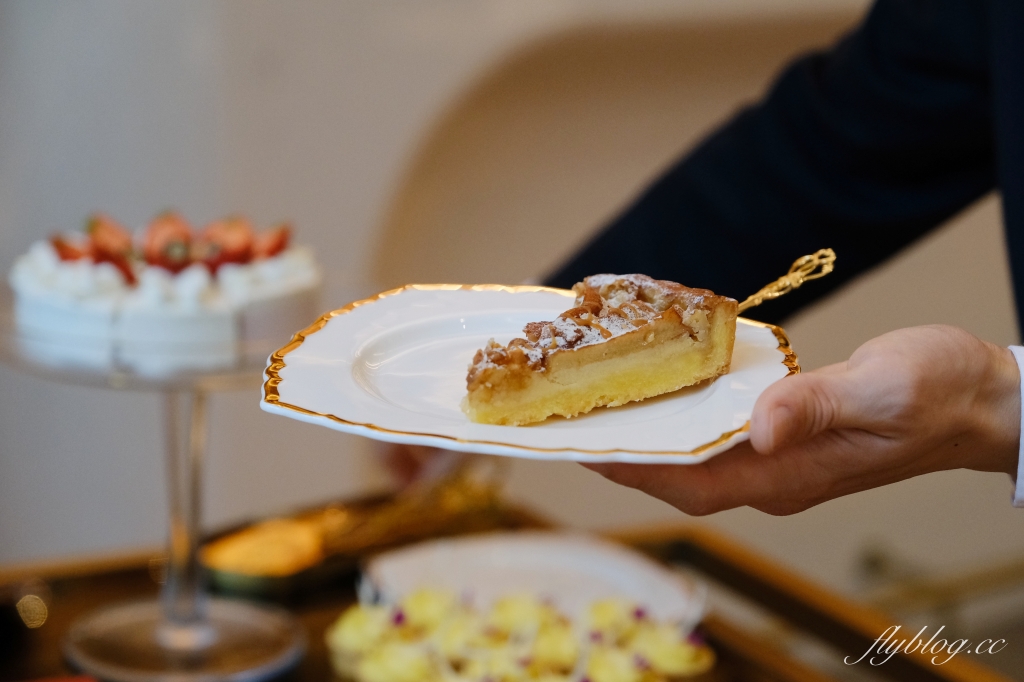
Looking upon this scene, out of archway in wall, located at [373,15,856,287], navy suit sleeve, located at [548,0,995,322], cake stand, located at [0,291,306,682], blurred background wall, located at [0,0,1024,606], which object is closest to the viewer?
cake stand, located at [0,291,306,682]

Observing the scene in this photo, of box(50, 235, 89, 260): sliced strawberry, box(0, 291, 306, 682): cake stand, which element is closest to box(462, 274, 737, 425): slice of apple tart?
box(0, 291, 306, 682): cake stand

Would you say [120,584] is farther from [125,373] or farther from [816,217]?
[816,217]

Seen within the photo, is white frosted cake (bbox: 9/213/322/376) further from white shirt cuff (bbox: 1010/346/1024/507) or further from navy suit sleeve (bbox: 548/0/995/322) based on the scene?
white shirt cuff (bbox: 1010/346/1024/507)

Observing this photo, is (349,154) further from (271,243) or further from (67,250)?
(67,250)

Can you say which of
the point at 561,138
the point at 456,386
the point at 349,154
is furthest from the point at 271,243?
the point at 561,138

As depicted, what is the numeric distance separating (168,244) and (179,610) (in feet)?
2.05

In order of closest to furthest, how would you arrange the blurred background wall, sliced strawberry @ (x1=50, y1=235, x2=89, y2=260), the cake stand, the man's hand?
the man's hand → the cake stand → sliced strawberry @ (x1=50, y1=235, x2=89, y2=260) → the blurred background wall

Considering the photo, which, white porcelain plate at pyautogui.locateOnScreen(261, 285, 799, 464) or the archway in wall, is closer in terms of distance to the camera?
white porcelain plate at pyautogui.locateOnScreen(261, 285, 799, 464)

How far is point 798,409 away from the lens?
2.38ft

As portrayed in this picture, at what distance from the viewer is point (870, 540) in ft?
13.8

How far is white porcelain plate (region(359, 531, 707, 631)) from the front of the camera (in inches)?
69.8

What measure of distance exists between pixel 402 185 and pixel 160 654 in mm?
1970

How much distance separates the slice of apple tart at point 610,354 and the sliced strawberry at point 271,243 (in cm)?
116

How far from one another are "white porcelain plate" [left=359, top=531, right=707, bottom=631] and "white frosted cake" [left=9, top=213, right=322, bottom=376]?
0.46 m
